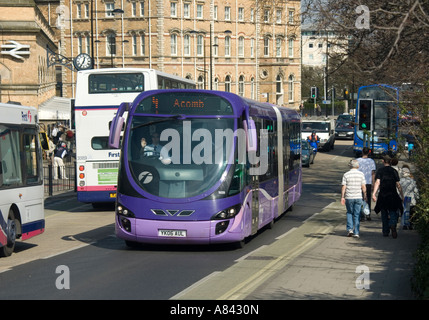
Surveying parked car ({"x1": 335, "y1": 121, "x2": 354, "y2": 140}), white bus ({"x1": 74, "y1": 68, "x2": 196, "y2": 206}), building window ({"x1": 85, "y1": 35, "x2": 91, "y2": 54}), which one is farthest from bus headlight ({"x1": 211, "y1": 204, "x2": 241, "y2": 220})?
building window ({"x1": 85, "y1": 35, "x2": 91, "y2": 54})

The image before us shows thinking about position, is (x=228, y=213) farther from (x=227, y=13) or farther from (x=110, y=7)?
(x=227, y=13)

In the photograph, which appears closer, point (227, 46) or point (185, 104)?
point (185, 104)

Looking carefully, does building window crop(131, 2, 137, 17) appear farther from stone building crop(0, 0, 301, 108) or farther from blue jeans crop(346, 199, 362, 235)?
blue jeans crop(346, 199, 362, 235)

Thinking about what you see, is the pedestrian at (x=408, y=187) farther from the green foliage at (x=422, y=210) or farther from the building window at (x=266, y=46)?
the building window at (x=266, y=46)

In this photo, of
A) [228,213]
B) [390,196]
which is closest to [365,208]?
[390,196]

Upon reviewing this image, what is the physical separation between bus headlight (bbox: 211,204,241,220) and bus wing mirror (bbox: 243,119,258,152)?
1243mm

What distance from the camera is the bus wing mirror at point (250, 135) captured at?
53.8ft

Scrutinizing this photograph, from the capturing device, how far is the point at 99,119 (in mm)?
24797

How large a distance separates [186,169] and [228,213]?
1.09 m

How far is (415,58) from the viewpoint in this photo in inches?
919

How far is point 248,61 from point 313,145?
6146 cm

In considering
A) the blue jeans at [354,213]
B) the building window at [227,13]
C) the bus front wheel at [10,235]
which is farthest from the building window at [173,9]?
the bus front wheel at [10,235]

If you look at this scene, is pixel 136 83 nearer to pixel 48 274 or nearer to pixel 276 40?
pixel 48 274
